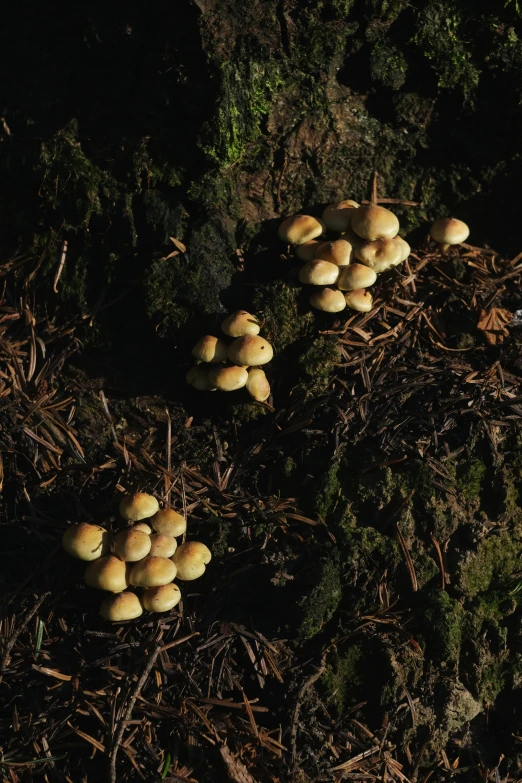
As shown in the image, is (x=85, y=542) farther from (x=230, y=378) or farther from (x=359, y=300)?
(x=359, y=300)

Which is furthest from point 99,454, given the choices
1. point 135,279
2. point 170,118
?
point 170,118

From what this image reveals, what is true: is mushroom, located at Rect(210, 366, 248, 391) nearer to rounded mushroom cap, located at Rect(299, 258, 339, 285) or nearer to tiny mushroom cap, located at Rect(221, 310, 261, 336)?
tiny mushroom cap, located at Rect(221, 310, 261, 336)

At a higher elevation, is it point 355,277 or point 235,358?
point 355,277

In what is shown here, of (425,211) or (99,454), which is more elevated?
(425,211)

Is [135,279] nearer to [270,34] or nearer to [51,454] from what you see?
[51,454]

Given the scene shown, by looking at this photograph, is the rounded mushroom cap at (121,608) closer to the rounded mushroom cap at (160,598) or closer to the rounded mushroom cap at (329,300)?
the rounded mushroom cap at (160,598)

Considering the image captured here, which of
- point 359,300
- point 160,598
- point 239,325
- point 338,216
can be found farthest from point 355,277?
point 160,598
